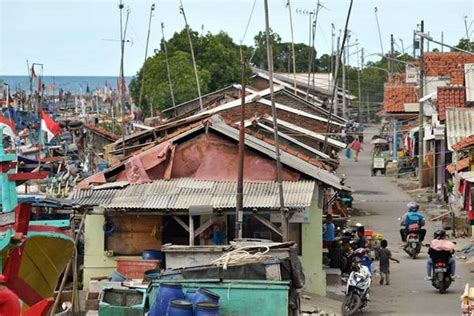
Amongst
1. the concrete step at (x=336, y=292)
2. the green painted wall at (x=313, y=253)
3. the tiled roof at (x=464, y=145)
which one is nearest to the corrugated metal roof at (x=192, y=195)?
the green painted wall at (x=313, y=253)

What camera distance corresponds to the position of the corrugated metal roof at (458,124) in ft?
113

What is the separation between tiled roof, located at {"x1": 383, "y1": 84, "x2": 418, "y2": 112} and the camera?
54781 millimetres

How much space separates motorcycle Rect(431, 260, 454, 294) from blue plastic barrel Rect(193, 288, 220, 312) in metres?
7.65

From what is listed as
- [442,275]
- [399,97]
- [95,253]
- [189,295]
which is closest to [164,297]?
[189,295]

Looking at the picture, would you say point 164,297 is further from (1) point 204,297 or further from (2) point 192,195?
(2) point 192,195

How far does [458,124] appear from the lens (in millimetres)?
34844

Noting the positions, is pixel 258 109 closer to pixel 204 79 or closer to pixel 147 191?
pixel 147 191

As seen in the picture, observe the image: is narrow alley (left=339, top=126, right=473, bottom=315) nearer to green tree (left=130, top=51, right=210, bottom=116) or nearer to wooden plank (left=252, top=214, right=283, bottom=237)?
wooden plank (left=252, top=214, right=283, bottom=237)

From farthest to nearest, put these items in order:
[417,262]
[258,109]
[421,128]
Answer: [421,128], [258,109], [417,262]

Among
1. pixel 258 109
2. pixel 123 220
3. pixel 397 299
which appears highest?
pixel 258 109

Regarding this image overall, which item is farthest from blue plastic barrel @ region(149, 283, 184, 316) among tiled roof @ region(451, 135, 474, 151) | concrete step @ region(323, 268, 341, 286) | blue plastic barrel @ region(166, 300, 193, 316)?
tiled roof @ region(451, 135, 474, 151)

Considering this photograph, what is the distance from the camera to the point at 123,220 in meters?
20.6

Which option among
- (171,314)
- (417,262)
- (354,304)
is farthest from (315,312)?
(417,262)

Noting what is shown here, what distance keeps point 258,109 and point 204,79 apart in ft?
79.8
